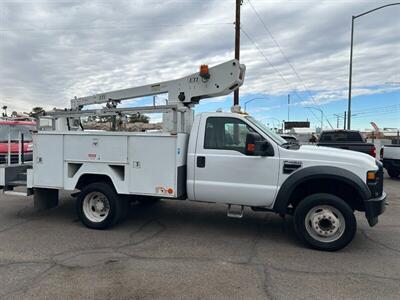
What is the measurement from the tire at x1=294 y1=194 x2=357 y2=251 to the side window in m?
1.31

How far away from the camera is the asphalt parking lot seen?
13.5 feet

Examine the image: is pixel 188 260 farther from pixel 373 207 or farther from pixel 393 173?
pixel 393 173

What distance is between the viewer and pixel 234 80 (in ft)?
21.5

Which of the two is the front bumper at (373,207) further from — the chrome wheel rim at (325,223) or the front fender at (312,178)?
the chrome wheel rim at (325,223)

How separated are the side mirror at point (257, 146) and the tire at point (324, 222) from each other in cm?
92

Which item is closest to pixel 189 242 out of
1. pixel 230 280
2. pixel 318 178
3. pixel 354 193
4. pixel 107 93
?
pixel 230 280

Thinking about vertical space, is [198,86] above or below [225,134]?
above

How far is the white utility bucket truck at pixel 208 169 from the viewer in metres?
5.56

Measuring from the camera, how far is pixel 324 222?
18.4ft

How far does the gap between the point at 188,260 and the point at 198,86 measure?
324cm

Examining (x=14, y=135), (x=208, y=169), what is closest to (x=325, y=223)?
(x=208, y=169)

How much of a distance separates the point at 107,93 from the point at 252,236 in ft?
14.0

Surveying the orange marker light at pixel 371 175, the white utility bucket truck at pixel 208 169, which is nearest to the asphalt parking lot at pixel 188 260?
the white utility bucket truck at pixel 208 169

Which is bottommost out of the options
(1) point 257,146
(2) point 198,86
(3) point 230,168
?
(3) point 230,168
